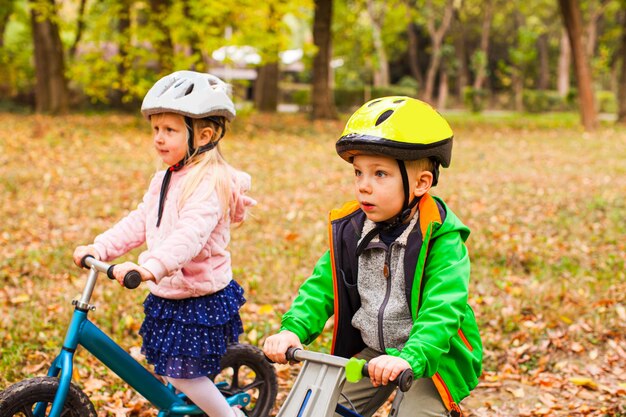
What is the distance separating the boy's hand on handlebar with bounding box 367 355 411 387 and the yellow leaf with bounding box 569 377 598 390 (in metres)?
2.88

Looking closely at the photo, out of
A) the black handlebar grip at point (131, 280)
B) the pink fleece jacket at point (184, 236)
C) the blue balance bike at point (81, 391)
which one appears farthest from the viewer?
the pink fleece jacket at point (184, 236)

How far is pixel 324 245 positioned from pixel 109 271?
4.79m

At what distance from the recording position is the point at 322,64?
21094mm

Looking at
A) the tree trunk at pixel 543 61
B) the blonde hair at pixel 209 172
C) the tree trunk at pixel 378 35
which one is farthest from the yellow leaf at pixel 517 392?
the tree trunk at pixel 543 61

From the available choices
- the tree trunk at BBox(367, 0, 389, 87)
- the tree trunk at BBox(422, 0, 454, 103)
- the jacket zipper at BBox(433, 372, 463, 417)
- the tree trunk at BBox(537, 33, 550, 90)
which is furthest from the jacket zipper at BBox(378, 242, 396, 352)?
the tree trunk at BBox(537, 33, 550, 90)

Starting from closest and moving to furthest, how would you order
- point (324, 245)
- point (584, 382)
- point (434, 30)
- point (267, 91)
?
point (584, 382)
point (324, 245)
point (267, 91)
point (434, 30)

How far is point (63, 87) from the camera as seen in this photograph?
20.2 metres

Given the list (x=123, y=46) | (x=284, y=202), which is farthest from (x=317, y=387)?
(x=123, y=46)

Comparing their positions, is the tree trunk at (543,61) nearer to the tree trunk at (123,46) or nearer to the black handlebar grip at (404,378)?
the tree trunk at (123,46)

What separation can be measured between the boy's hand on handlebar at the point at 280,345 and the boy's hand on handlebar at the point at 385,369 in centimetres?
38

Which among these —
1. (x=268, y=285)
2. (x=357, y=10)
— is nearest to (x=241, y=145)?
(x=268, y=285)

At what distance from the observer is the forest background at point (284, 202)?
506cm

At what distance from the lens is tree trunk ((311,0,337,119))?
68.8 feet

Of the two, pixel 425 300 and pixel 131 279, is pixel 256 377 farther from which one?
pixel 425 300
